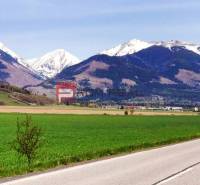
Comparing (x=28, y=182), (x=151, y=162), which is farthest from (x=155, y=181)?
(x=151, y=162)

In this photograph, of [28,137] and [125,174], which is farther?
[28,137]

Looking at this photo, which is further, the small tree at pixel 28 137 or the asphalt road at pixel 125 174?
the small tree at pixel 28 137

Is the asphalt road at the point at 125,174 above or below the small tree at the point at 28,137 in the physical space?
below

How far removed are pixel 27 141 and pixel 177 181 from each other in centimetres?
806

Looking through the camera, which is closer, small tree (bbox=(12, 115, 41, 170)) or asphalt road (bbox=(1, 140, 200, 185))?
asphalt road (bbox=(1, 140, 200, 185))

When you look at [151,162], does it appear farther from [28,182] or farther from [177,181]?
[28,182]

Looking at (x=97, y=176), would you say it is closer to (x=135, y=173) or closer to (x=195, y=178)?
(x=135, y=173)

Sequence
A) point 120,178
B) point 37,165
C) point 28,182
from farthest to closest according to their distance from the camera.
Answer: point 37,165, point 120,178, point 28,182

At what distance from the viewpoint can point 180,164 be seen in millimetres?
28797

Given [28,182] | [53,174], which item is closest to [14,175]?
[53,174]

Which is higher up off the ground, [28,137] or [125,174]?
[28,137]

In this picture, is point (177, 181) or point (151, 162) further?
point (151, 162)

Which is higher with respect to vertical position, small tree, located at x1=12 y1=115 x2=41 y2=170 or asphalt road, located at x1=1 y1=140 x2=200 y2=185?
small tree, located at x1=12 y1=115 x2=41 y2=170

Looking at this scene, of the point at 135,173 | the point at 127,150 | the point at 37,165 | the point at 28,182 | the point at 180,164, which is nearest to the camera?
the point at 28,182
